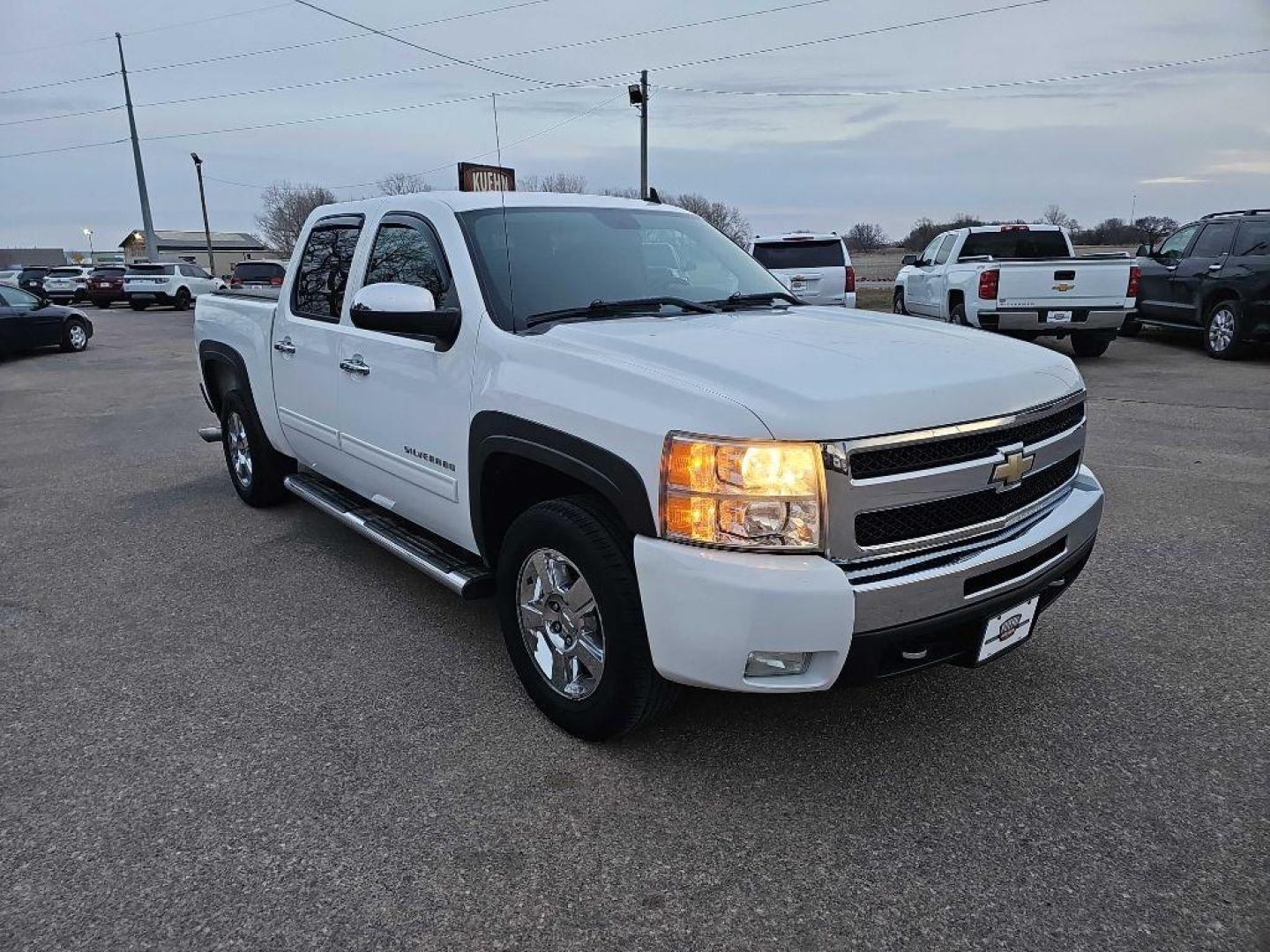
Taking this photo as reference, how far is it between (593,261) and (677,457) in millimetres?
1582

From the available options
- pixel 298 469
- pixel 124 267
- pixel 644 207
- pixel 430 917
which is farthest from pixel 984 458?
pixel 124 267

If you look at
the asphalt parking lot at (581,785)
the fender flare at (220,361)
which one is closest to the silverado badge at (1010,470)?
the asphalt parking lot at (581,785)

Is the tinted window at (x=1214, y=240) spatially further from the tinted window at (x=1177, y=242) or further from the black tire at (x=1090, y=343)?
the black tire at (x=1090, y=343)

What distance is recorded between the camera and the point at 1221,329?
41.2 feet

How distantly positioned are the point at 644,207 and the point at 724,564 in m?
2.54

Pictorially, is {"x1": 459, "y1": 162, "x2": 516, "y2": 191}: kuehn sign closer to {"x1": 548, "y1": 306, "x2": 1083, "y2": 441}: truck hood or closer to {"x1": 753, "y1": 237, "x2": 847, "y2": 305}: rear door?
{"x1": 548, "y1": 306, "x2": 1083, "y2": 441}: truck hood

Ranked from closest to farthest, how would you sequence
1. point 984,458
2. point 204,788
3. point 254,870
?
point 254,870 → point 984,458 → point 204,788

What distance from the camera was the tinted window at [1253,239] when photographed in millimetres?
11805

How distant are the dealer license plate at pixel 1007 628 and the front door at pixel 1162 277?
12.8m

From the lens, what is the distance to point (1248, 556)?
4797mm

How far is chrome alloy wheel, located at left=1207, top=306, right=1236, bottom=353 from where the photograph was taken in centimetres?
1233

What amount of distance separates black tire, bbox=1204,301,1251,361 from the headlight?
12.5m

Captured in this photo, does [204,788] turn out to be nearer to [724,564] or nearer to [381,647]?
[381,647]

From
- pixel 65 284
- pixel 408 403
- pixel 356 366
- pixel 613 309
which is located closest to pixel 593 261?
pixel 613 309
